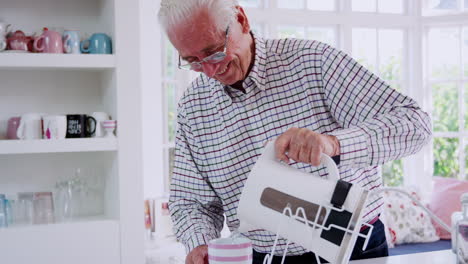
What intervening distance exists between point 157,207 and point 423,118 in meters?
2.17

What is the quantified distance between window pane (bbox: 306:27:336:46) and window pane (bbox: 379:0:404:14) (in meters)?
0.47

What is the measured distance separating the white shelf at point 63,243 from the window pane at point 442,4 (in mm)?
3037

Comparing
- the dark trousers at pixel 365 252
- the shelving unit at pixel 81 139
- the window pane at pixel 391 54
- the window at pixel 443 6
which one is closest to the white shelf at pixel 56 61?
the shelving unit at pixel 81 139

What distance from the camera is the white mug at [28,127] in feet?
8.07

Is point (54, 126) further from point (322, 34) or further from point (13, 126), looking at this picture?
point (322, 34)

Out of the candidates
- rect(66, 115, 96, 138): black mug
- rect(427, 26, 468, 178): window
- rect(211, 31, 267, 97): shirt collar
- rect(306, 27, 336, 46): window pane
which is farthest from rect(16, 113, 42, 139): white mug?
rect(427, 26, 468, 178): window

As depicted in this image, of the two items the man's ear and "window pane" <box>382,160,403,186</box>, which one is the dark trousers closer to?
the man's ear

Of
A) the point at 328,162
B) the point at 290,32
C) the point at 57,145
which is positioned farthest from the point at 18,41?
the point at 290,32

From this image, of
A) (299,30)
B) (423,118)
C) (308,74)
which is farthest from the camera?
(299,30)

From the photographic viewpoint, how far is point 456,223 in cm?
129

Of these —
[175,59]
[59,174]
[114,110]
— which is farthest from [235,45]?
[175,59]

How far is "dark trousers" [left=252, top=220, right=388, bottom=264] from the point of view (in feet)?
4.61

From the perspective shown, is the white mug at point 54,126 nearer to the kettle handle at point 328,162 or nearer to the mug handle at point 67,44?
the mug handle at point 67,44

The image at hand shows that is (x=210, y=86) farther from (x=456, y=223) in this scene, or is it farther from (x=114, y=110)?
(x=114, y=110)
